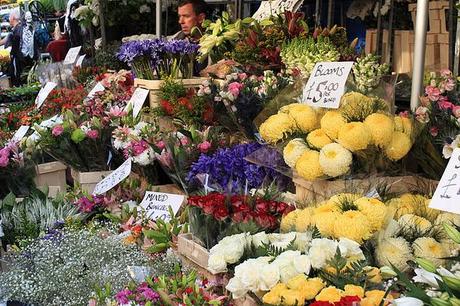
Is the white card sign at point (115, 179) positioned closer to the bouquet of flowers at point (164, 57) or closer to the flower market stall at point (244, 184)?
the flower market stall at point (244, 184)

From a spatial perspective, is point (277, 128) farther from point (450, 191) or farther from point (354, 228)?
point (450, 191)

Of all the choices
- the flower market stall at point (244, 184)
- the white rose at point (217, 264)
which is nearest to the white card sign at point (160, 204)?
the flower market stall at point (244, 184)

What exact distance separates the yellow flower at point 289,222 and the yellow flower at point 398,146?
0.39 metres

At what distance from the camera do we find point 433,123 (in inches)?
88.0

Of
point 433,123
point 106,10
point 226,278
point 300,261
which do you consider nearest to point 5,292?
point 226,278

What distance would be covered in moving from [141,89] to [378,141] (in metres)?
2.02

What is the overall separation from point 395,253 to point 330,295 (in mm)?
361

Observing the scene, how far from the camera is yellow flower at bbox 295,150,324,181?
2219 mm

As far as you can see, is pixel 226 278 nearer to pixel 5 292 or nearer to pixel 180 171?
pixel 5 292

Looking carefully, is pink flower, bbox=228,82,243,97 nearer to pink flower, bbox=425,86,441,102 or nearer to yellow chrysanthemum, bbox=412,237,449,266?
pink flower, bbox=425,86,441,102

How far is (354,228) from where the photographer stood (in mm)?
1788

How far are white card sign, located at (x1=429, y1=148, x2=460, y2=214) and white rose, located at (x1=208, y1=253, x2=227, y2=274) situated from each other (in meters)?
0.55

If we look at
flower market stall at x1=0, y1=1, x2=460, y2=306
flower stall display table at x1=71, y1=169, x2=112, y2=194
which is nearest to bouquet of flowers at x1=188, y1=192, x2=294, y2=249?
flower market stall at x1=0, y1=1, x2=460, y2=306

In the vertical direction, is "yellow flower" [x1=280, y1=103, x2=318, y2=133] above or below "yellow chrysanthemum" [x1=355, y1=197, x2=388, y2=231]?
above
